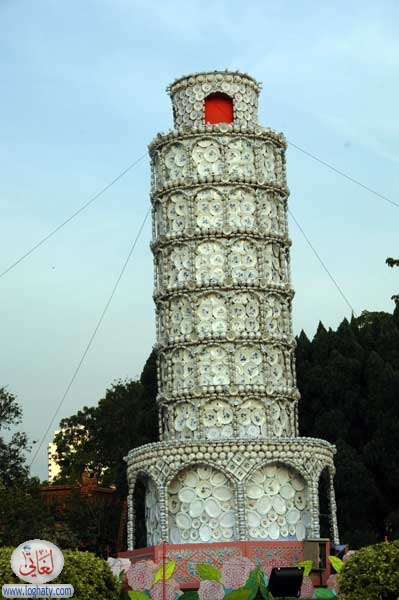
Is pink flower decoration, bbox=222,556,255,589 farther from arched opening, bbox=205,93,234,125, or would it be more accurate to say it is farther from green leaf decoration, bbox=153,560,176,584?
arched opening, bbox=205,93,234,125

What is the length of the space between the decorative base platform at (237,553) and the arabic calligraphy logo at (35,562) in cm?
1607

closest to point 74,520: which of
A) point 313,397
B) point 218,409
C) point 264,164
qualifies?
point 313,397

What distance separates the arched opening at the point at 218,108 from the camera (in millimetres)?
36719

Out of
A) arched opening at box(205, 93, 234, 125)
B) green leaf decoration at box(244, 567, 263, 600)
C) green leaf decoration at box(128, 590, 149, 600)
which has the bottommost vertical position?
green leaf decoration at box(128, 590, 149, 600)

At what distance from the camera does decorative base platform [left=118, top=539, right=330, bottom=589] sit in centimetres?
3109

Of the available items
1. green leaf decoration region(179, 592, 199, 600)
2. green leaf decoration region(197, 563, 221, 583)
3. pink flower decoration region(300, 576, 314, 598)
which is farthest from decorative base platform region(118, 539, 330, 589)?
green leaf decoration region(179, 592, 199, 600)

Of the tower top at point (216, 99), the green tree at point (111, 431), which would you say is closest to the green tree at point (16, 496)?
the green tree at point (111, 431)

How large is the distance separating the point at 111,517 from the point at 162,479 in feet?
48.2

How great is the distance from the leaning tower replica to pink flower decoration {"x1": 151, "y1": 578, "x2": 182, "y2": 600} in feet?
15.9

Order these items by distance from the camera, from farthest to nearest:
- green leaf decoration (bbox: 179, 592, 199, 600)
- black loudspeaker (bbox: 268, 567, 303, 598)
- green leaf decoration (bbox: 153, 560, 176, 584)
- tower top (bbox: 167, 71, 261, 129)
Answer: tower top (bbox: 167, 71, 261, 129), green leaf decoration (bbox: 153, 560, 176, 584), green leaf decoration (bbox: 179, 592, 199, 600), black loudspeaker (bbox: 268, 567, 303, 598)

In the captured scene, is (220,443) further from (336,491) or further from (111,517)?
(111,517)

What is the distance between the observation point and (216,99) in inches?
1452

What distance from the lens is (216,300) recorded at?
114ft

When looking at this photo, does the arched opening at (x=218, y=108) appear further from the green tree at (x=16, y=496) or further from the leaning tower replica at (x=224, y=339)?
the green tree at (x=16, y=496)
